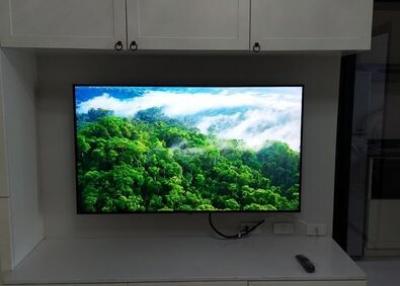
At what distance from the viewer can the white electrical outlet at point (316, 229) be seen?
233 cm

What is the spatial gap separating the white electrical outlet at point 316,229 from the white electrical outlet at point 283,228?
0.11m

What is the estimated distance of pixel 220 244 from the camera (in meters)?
2.19

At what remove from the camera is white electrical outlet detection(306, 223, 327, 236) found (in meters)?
2.33

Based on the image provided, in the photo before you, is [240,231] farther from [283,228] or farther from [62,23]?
[62,23]

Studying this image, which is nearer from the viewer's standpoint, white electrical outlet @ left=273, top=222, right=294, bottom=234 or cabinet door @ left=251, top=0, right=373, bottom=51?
cabinet door @ left=251, top=0, right=373, bottom=51

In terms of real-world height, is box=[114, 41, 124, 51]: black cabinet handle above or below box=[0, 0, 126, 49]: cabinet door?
below

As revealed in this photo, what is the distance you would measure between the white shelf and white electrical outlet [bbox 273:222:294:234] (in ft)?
0.13

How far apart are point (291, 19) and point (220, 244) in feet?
4.36

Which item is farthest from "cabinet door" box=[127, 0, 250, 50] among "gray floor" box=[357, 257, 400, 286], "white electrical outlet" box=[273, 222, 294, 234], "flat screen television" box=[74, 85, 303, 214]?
"gray floor" box=[357, 257, 400, 286]

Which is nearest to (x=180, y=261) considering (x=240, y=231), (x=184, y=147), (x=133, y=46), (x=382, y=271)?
(x=240, y=231)

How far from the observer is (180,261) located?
197cm

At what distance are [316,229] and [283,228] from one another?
0.22 m

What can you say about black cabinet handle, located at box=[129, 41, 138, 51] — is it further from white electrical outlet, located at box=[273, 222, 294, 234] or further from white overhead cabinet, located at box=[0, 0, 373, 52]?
white electrical outlet, located at box=[273, 222, 294, 234]

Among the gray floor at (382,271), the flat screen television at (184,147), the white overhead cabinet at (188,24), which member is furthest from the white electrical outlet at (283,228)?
the white overhead cabinet at (188,24)
